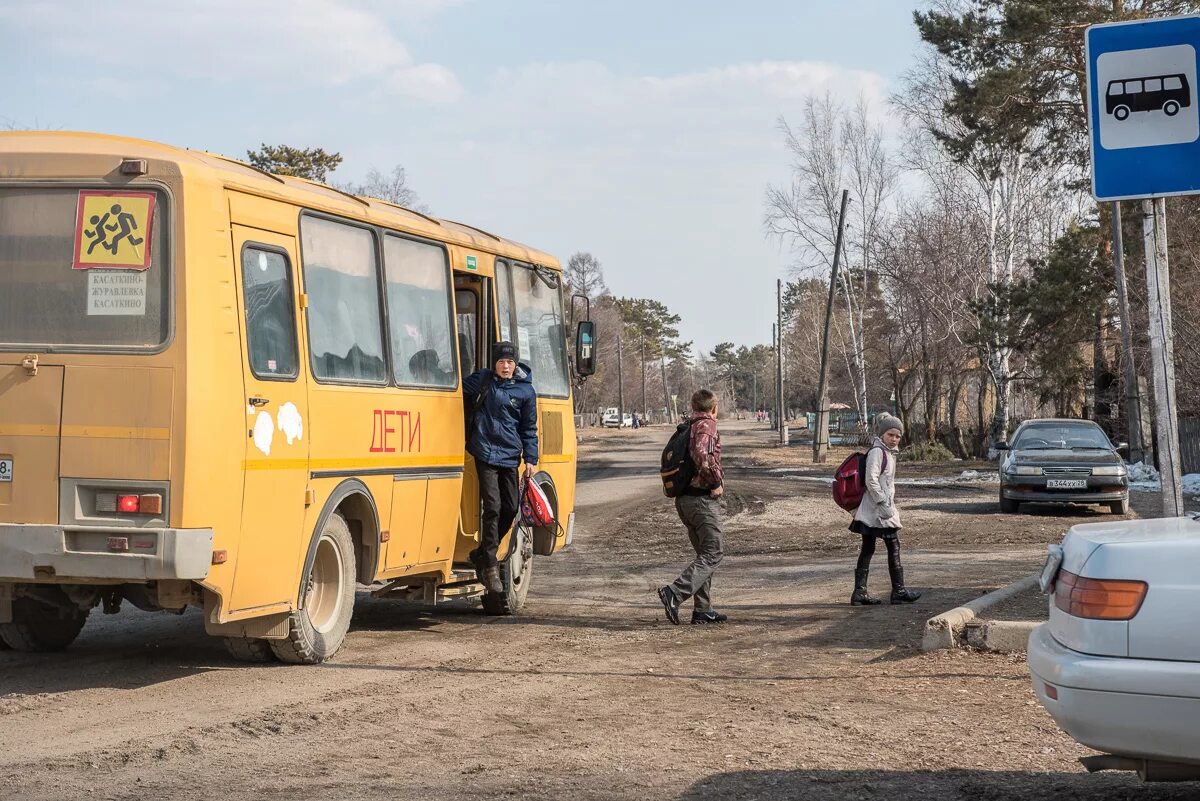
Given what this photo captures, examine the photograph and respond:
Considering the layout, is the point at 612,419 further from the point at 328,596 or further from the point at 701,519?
the point at 328,596

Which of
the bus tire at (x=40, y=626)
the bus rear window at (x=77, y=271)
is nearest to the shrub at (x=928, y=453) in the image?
the bus tire at (x=40, y=626)

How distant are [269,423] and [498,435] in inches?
118

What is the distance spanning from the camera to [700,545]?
11523 millimetres

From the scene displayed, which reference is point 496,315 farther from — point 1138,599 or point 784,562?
point 1138,599

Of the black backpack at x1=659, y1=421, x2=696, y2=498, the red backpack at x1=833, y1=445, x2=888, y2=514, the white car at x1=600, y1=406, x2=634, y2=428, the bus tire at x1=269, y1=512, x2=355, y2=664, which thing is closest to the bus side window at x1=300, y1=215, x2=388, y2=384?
the bus tire at x1=269, y1=512, x2=355, y2=664

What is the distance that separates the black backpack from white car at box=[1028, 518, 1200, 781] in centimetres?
625

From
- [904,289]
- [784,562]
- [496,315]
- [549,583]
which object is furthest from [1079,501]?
[904,289]

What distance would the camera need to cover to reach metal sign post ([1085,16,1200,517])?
687cm

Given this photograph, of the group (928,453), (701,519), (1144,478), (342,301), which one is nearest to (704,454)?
(701,519)

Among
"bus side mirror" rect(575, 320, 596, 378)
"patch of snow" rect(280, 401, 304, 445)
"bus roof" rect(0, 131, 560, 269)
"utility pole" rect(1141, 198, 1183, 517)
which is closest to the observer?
"utility pole" rect(1141, 198, 1183, 517)

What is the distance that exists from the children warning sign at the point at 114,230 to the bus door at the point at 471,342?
3818 mm

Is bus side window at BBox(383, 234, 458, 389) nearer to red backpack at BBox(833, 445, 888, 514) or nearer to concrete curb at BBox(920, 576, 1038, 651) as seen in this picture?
red backpack at BBox(833, 445, 888, 514)

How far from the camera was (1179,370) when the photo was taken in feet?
97.3

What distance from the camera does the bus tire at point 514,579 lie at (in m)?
12.2
